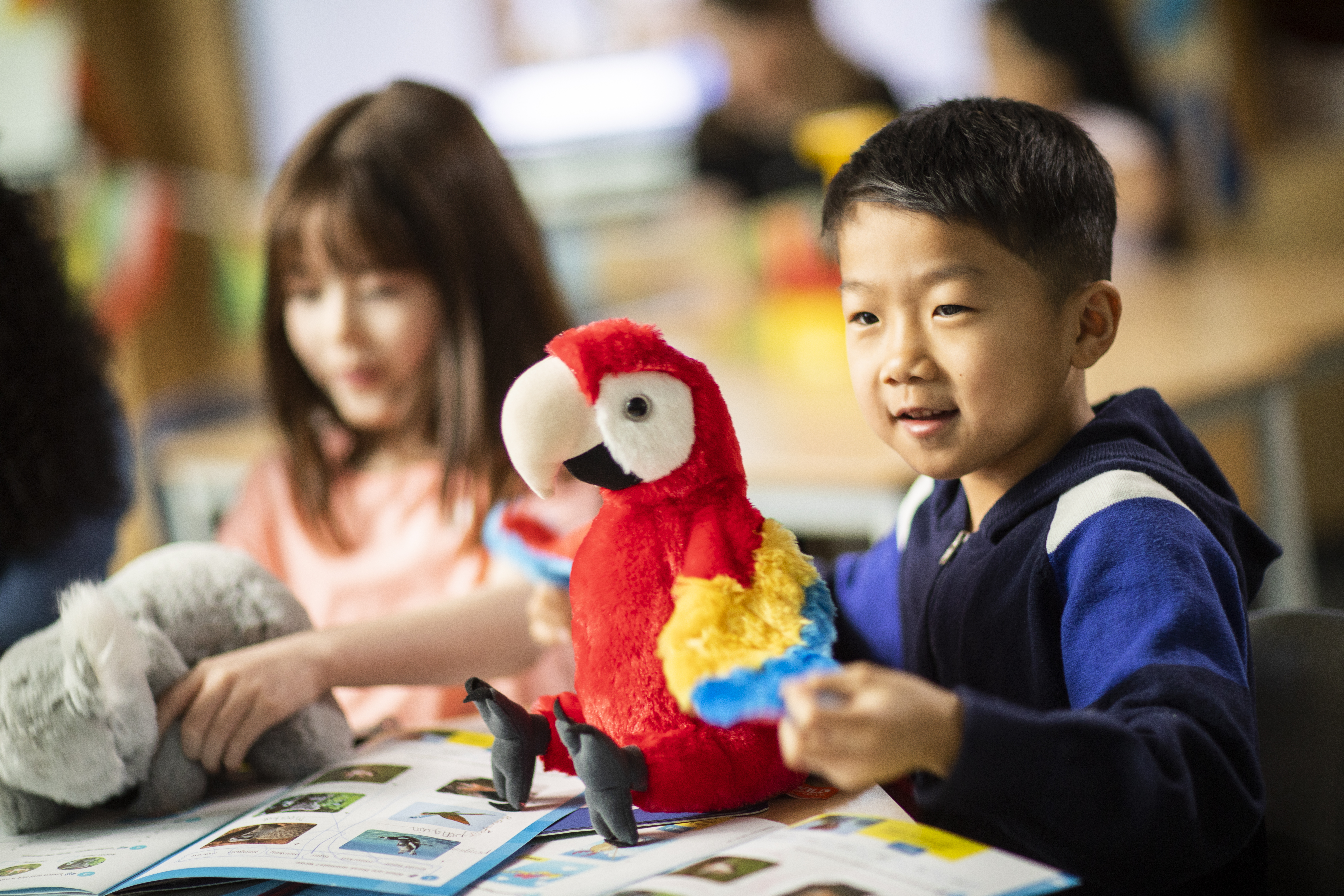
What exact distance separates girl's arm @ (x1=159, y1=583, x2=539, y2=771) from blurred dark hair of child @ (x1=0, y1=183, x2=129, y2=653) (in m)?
0.21

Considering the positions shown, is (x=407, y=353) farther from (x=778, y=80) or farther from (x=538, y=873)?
(x=778, y=80)

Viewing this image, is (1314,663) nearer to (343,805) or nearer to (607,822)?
(607,822)

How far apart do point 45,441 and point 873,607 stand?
2.06 ft

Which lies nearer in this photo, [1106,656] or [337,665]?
[1106,656]

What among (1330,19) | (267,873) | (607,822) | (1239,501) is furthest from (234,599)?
(1330,19)

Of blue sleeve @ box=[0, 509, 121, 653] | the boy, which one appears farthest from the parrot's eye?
blue sleeve @ box=[0, 509, 121, 653]

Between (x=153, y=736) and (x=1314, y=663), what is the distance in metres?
0.68

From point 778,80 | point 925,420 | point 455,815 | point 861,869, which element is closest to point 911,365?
point 925,420

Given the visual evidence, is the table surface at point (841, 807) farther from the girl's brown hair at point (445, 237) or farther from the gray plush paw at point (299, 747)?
the girl's brown hair at point (445, 237)

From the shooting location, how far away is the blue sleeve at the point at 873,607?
736 mm

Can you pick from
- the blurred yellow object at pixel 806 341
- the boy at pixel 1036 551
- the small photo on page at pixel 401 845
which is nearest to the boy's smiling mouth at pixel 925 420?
the boy at pixel 1036 551

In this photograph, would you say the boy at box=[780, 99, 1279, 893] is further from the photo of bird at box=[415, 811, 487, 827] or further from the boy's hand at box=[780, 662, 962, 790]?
the photo of bird at box=[415, 811, 487, 827]

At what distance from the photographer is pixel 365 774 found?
69 centimetres

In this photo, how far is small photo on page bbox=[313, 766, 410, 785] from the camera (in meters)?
0.68
